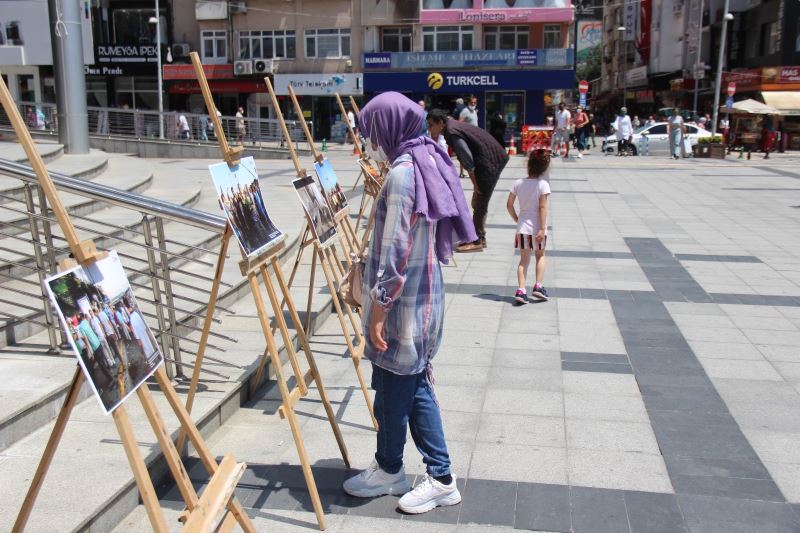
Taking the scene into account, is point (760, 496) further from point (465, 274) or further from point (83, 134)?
point (83, 134)

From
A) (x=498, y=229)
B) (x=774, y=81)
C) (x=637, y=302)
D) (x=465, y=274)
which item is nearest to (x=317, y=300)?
(x=465, y=274)

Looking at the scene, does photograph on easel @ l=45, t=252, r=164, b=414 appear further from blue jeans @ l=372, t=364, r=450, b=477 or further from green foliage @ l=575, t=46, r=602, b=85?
green foliage @ l=575, t=46, r=602, b=85

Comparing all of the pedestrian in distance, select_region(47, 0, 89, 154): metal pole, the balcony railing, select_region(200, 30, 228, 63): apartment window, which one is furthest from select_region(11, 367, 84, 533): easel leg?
select_region(200, 30, 228, 63): apartment window

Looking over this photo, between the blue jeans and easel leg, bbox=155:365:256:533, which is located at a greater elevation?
easel leg, bbox=155:365:256:533

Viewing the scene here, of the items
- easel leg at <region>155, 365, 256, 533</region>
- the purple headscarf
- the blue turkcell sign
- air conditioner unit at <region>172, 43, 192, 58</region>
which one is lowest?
easel leg at <region>155, 365, 256, 533</region>

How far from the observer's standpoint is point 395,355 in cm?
344

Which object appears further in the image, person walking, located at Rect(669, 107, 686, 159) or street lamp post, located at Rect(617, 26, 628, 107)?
street lamp post, located at Rect(617, 26, 628, 107)

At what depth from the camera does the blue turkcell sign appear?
38719 mm

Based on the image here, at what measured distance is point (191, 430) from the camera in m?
2.65

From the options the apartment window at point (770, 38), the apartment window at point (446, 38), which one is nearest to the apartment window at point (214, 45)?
the apartment window at point (446, 38)

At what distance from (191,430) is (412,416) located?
4.24 feet

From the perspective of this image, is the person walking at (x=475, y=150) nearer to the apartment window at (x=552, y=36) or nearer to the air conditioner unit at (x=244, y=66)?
the apartment window at (x=552, y=36)

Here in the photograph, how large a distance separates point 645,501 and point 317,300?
3.84m

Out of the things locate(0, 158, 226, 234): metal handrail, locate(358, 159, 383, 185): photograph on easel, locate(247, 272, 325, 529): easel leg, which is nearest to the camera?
locate(247, 272, 325, 529): easel leg
